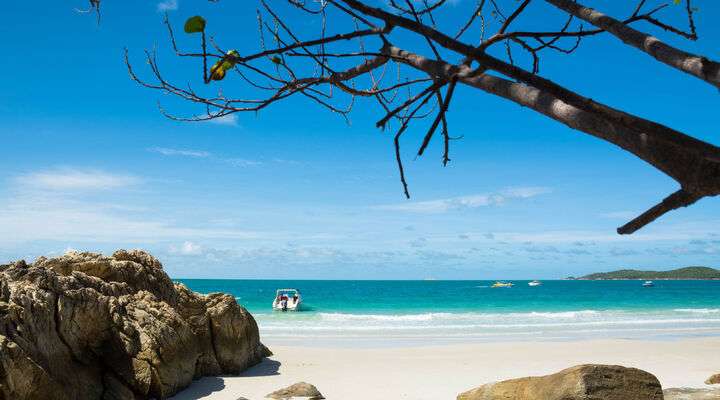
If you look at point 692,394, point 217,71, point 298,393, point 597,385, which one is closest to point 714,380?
point 692,394

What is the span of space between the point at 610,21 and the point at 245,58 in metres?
1.22

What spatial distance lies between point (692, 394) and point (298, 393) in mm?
4971

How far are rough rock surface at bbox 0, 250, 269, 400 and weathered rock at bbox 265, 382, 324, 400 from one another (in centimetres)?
134

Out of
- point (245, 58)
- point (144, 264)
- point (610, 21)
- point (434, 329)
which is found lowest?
point (434, 329)

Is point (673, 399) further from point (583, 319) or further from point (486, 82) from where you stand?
point (583, 319)

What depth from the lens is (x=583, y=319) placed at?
31312mm

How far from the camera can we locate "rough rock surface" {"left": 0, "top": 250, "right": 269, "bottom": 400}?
20.7ft

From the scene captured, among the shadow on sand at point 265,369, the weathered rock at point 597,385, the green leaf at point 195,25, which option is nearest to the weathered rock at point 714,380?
the weathered rock at point 597,385

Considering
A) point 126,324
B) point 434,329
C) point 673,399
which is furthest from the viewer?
point 434,329

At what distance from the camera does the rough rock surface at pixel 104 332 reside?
632 centimetres

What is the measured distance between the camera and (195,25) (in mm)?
1821

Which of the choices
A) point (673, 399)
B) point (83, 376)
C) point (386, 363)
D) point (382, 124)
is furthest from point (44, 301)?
point (386, 363)

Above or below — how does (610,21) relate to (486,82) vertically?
above

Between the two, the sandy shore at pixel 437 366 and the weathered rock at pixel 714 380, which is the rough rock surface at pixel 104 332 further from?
the weathered rock at pixel 714 380
